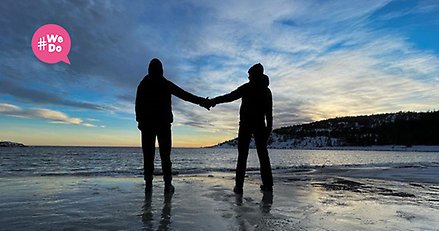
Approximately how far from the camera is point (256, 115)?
679 cm

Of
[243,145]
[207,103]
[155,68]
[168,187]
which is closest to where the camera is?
[168,187]

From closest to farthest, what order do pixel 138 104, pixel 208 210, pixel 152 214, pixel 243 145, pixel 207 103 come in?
pixel 152 214 < pixel 208 210 < pixel 138 104 < pixel 243 145 < pixel 207 103

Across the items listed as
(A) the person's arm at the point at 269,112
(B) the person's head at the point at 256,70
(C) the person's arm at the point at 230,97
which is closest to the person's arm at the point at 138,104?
(C) the person's arm at the point at 230,97

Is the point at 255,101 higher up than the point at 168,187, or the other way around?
the point at 255,101

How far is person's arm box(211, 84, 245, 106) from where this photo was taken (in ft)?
22.5

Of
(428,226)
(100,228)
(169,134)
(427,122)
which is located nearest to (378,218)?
(428,226)

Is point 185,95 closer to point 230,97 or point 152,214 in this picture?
point 230,97

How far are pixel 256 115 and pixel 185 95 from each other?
1.56 m

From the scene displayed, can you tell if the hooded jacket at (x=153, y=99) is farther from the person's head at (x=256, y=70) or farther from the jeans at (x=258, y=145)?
the person's head at (x=256, y=70)

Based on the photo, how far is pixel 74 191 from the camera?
20.3 ft

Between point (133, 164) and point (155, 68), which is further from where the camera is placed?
point (133, 164)

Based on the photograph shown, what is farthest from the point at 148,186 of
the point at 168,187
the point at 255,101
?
the point at 255,101

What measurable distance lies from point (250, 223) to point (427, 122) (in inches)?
7848

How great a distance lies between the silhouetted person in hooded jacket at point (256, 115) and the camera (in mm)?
6745
